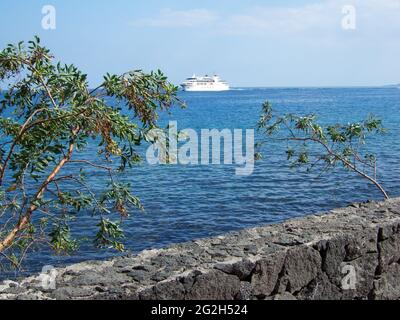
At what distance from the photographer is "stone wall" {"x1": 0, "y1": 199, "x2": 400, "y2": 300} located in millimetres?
4184

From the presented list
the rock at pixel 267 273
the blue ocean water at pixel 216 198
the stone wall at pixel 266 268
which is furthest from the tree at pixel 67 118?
the blue ocean water at pixel 216 198

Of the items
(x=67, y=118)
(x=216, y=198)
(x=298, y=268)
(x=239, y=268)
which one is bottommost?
(x=216, y=198)

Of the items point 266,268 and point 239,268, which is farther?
point 266,268

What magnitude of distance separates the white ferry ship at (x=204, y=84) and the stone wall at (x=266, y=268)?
143m

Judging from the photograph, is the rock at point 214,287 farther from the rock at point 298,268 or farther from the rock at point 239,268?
the rock at point 298,268

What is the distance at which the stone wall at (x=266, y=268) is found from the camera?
418 centimetres

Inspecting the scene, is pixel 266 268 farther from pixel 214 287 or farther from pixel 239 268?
pixel 214 287

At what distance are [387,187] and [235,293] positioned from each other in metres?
17.4

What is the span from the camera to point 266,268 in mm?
4715

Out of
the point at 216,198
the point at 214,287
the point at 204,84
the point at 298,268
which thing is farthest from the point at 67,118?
the point at 204,84

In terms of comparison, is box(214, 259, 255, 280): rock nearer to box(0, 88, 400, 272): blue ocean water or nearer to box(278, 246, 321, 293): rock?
box(278, 246, 321, 293): rock

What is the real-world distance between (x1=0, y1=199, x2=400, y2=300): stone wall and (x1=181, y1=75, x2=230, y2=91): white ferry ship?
143m

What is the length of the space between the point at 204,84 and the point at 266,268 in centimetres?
15373
